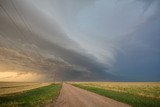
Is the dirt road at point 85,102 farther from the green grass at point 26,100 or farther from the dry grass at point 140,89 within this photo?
the dry grass at point 140,89

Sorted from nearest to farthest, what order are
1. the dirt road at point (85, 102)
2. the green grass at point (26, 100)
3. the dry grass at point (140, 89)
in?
the dirt road at point (85, 102) → the green grass at point (26, 100) → the dry grass at point (140, 89)

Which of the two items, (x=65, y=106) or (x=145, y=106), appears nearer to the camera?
(x=65, y=106)

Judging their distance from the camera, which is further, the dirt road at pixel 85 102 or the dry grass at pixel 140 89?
the dry grass at pixel 140 89

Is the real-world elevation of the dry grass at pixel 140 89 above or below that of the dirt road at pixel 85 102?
above

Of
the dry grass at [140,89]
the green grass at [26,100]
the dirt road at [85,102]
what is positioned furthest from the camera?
the dry grass at [140,89]

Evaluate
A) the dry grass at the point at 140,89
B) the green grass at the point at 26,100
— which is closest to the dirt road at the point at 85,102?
the green grass at the point at 26,100

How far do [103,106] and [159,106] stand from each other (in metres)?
6.35

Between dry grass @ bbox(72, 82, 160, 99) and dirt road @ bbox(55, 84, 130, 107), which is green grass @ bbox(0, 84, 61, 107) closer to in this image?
dirt road @ bbox(55, 84, 130, 107)

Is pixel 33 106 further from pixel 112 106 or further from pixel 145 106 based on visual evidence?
pixel 145 106

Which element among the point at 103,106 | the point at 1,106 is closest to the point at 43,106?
the point at 1,106

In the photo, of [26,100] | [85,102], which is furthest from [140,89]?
[26,100]

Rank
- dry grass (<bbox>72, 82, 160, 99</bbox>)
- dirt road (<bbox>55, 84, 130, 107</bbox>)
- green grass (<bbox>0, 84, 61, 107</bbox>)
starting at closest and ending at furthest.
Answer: dirt road (<bbox>55, 84, 130, 107</bbox>)
green grass (<bbox>0, 84, 61, 107</bbox>)
dry grass (<bbox>72, 82, 160, 99</bbox>)

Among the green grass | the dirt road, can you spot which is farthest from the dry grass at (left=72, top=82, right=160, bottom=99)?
the green grass

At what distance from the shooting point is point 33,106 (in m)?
16.7
